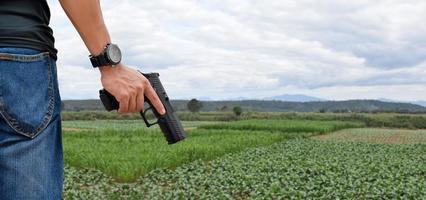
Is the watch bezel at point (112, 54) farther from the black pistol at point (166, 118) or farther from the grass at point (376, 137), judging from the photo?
the grass at point (376, 137)

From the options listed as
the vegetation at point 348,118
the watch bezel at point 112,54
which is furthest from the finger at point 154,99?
the vegetation at point 348,118

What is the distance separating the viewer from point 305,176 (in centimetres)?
1418

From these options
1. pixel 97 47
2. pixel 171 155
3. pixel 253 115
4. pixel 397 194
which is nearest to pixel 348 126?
pixel 253 115

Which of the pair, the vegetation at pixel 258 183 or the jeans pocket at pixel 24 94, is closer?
the jeans pocket at pixel 24 94

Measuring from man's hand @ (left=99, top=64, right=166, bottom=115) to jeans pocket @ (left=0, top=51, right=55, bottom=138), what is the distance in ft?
0.73

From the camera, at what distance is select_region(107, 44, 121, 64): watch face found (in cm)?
189

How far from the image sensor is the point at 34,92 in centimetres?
177

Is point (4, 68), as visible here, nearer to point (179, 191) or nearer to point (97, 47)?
point (97, 47)

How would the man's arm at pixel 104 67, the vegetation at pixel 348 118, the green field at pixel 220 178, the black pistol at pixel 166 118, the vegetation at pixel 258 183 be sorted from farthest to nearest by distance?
1. the vegetation at pixel 348 118
2. the green field at pixel 220 178
3. the vegetation at pixel 258 183
4. the black pistol at pixel 166 118
5. the man's arm at pixel 104 67

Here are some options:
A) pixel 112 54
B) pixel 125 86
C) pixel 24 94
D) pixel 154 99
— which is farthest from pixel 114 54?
pixel 24 94

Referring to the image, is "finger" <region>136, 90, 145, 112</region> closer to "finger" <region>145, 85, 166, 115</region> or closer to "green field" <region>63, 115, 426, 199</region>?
"finger" <region>145, 85, 166, 115</region>

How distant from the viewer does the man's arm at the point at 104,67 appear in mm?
1860

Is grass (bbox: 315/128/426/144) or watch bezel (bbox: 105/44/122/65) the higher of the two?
watch bezel (bbox: 105/44/122/65)

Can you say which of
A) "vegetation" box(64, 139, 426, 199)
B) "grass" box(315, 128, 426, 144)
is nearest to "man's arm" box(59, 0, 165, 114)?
"vegetation" box(64, 139, 426, 199)
